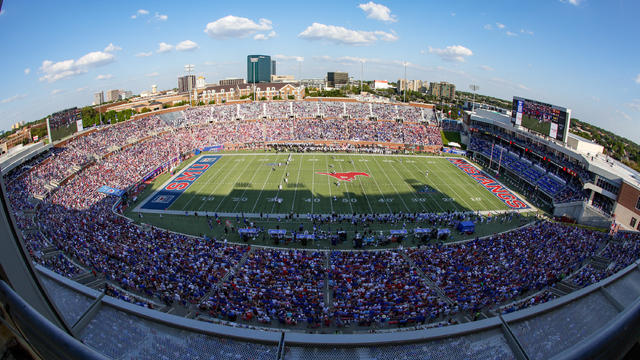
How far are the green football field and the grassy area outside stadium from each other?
0.27ft

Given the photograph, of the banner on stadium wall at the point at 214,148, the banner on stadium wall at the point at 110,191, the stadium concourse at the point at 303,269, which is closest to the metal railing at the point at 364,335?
the stadium concourse at the point at 303,269

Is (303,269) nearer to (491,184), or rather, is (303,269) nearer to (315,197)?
(315,197)

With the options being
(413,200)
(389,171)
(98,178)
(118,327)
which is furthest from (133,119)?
(118,327)

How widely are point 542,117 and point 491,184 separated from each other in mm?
8629

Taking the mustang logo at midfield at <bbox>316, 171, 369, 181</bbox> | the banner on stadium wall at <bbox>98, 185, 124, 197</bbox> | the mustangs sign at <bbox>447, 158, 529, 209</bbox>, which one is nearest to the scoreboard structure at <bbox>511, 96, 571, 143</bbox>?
the mustangs sign at <bbox>447, 158, 529, 209</bbox>

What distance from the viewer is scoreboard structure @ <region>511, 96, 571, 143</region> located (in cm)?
3431

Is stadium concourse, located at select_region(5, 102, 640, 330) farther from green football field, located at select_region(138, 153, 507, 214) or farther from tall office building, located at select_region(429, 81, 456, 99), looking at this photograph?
tall office building, located at select_region(429, 81, 456, 99)

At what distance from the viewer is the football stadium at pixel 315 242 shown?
3.80 metres

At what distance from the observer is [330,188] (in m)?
34.4

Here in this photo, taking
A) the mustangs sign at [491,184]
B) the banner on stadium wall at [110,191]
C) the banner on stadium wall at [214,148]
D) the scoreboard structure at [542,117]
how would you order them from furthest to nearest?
the banner on stadium wall at [214,148] < the scoreboard structure at [542,117] < the mustangs sign at [491,184] < the banner on stadium wall at [110,191]

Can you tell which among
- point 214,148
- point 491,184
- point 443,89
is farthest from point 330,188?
point 443,89

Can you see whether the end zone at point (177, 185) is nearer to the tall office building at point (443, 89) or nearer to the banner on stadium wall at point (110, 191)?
the banner on stadium wall at point (110, 191)

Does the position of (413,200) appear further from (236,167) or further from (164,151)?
(164,151)

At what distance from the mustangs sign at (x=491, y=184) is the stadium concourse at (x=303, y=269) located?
903 centimetres
